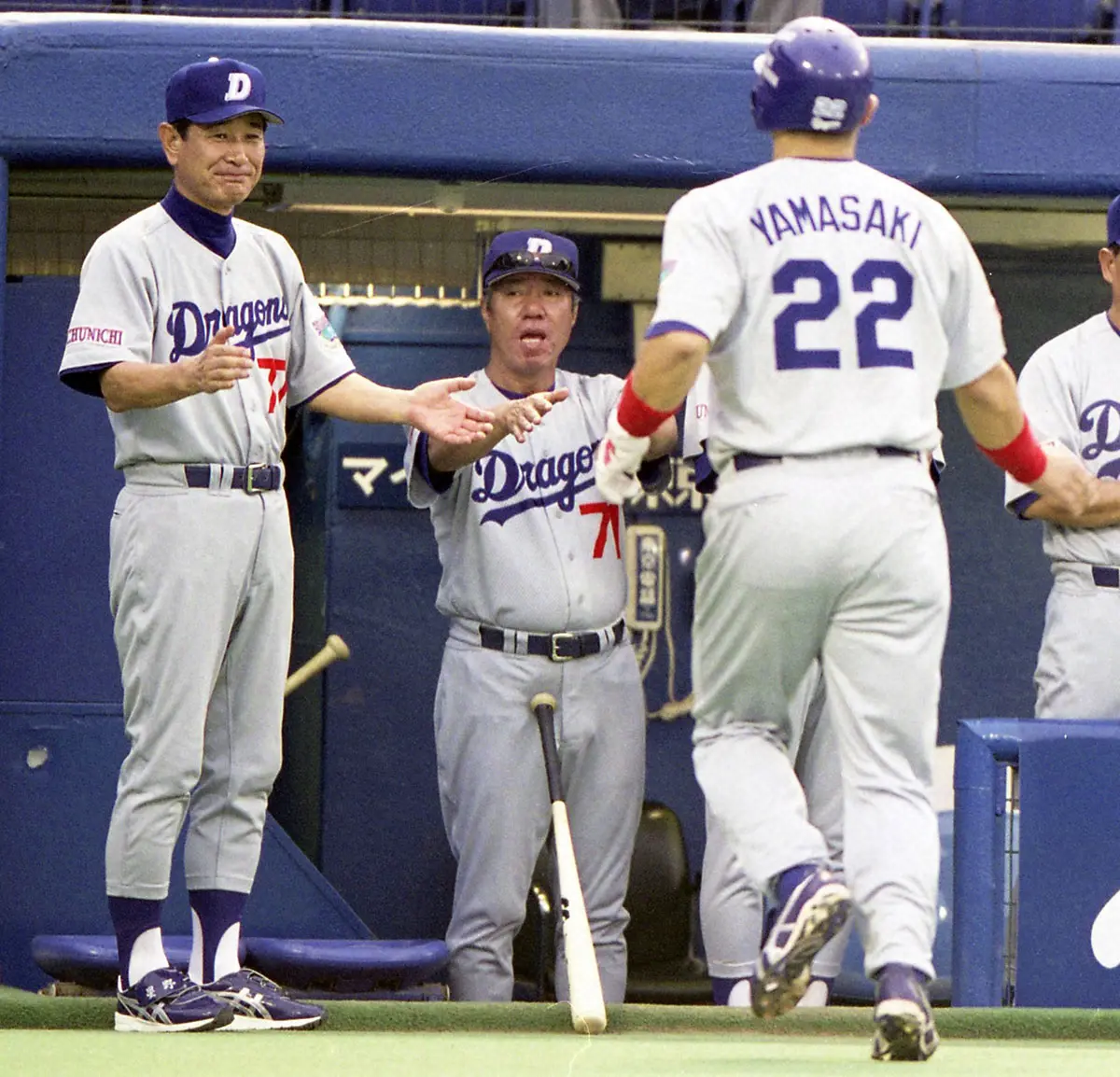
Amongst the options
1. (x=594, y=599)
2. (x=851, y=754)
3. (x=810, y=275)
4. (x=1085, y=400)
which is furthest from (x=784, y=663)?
(x=1085, y=400)

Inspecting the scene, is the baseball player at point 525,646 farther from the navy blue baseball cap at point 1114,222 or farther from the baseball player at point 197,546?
the navy blue baseball cap at point 1114,222

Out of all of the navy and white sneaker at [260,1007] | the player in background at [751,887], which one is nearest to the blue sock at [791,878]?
the navy and white sneaker at [260,1007]

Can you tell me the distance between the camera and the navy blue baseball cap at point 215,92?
4.72 meters

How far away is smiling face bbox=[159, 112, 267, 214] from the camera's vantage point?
4742 millimetres

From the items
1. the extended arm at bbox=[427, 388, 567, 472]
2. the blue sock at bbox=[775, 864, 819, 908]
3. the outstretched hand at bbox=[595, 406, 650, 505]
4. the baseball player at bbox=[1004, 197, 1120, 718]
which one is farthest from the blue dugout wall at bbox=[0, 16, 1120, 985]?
the blue sock at bbox=[775, 864, 819, 908]

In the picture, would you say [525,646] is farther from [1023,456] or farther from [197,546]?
[1023,456]

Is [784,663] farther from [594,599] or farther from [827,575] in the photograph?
[594,599]

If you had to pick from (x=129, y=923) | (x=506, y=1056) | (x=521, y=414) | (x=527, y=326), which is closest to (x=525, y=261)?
(x=527, y=326)

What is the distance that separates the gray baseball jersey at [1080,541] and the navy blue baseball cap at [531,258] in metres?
1.25

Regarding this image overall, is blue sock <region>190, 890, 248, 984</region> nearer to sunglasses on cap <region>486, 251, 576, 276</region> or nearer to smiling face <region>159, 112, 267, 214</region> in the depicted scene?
smiling face <region>159, 112, 267, 214</region>

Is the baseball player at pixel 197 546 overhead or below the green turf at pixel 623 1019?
overhead

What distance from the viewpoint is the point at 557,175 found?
6164 mm

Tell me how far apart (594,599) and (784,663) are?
1633mm

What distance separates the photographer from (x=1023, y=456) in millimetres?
4227
